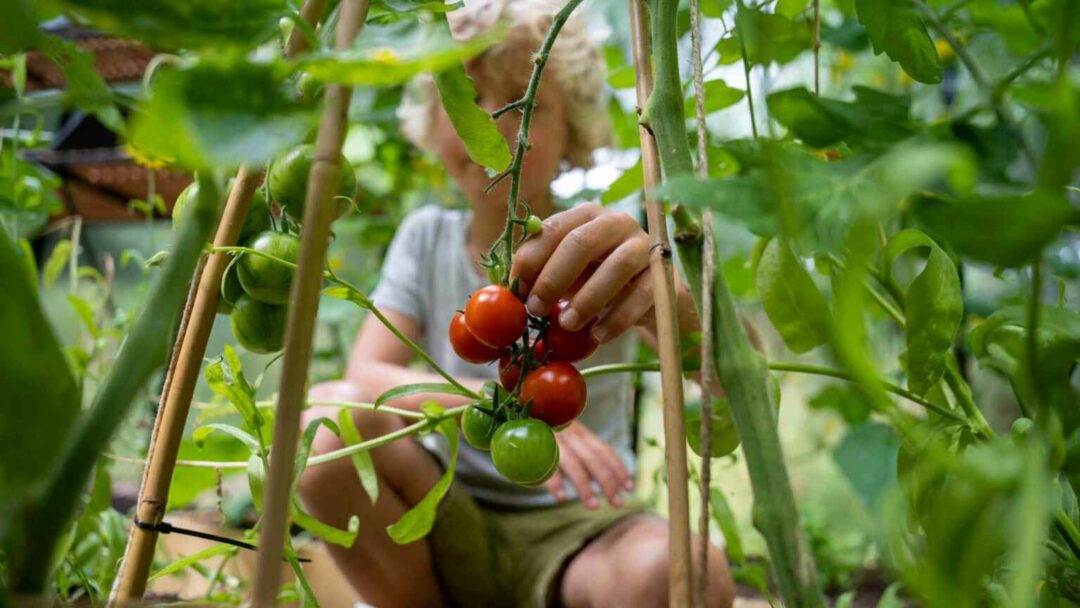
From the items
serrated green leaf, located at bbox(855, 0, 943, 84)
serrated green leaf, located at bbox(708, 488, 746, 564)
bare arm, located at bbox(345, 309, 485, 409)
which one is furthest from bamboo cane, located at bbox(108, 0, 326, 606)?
bare arm, located at bbox(345, 309, 485, 409)

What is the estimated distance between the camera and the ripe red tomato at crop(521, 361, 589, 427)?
437mm

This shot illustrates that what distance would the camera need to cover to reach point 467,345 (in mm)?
473

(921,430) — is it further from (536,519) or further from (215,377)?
(536,519)

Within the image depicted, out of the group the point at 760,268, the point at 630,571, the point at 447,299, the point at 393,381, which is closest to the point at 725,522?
the point at 630,571

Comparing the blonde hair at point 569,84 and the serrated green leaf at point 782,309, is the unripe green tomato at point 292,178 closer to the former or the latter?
the serrated green leaf at point 782,309

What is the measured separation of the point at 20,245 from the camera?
2.35ft

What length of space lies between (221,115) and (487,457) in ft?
3.22

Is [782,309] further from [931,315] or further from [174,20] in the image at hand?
[174,20]

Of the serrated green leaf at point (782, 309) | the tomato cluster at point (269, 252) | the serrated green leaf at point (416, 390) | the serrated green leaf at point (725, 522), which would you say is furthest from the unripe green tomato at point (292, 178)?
the serrated green leaf at point (725, 522)

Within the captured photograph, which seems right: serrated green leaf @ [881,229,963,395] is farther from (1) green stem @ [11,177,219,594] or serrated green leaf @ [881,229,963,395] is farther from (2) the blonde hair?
(2) the blonde hair

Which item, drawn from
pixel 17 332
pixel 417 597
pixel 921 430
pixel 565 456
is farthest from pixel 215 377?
pixel 417 597

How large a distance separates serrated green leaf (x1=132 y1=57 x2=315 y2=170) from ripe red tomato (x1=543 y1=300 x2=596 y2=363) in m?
0.27

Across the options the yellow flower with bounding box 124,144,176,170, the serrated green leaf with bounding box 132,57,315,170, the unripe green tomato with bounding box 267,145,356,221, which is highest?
the yellow flower with bounding box 124,144,176,170

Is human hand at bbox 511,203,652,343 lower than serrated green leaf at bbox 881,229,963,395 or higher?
higher
